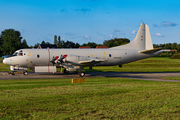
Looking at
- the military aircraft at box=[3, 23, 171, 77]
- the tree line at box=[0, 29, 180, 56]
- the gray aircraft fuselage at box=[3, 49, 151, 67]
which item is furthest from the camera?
the tree line at box=[0, 29, 180, 56]

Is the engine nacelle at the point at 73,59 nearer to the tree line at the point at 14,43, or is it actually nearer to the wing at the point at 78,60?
the wing at the point at 78,60

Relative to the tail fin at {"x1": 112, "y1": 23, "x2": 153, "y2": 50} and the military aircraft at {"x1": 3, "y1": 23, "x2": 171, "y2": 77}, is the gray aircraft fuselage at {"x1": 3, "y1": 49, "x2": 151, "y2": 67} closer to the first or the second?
the military aircraft at {"x1": 3, "y1": 23, "x2": 171, "y2": 77}

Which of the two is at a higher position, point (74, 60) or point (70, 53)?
point (70, 53)

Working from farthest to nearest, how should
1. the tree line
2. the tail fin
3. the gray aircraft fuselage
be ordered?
the tree line < the tail fin < the gray aircraft fuselage

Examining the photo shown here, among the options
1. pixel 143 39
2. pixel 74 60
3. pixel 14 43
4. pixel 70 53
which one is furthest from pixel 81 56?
pixel 14 43

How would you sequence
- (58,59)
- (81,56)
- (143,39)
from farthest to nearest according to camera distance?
1. (143,39)
2. (81,56)
3. (58,59)

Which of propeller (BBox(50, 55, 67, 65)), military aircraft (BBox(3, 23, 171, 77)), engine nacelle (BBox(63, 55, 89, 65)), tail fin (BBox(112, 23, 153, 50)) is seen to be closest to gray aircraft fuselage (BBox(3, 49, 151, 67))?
military aircraft (BBox(3, 23, 171, 77))

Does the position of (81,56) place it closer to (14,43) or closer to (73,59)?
(73,59)

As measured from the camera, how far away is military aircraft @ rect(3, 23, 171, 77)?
2972 cm

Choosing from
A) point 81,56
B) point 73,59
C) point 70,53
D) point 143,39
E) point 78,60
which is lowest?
point 78,60

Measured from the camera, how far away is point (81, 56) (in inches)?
1201

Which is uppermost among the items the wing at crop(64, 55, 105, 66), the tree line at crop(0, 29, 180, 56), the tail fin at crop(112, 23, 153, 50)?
the tree line at crop(0, 29, 180, 56)

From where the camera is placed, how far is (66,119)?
746cm

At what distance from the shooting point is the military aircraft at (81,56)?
29719 mm
